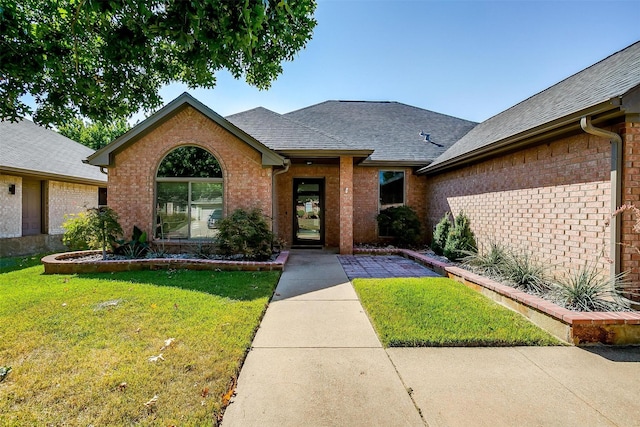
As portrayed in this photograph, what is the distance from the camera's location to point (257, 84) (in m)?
5.96

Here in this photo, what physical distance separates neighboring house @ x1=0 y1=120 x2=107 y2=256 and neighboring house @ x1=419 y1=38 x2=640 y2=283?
12317mm

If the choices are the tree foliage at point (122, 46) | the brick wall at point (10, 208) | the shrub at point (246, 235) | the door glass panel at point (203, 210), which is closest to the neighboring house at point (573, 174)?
the tree foliage at point (122, 46)

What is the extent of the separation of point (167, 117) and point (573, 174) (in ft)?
33.4

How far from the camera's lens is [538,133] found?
5695mm

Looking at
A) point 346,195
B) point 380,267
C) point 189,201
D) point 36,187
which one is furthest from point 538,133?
point 36,187

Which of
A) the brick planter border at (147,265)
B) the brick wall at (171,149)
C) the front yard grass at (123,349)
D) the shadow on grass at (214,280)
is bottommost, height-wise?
the front yard grass at (123,349)

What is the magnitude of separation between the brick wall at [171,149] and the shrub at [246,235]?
0.80m

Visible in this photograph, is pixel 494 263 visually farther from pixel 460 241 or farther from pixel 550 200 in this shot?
pixel 460 241

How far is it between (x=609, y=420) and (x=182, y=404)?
366 centimetres

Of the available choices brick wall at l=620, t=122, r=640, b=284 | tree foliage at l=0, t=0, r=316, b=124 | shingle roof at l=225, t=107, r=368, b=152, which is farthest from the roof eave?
tree foliage at l=0, t=0, r=316, b=124

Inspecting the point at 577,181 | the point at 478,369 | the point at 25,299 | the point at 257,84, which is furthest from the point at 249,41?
the point at 25,299

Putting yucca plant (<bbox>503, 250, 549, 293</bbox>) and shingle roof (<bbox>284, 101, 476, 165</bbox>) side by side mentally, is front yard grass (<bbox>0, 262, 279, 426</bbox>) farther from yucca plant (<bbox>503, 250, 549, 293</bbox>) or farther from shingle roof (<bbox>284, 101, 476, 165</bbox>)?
shingle roof (<bbox>284, 101, 476, 165</bbox>)

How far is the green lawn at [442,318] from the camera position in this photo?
390 cm

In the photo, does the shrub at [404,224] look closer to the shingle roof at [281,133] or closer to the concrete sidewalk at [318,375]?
the shingle roof at [281,133]
